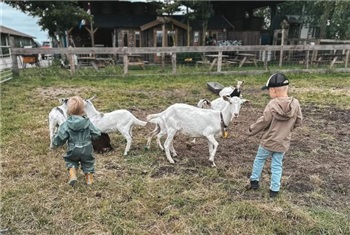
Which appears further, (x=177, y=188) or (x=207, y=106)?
(x=207, y=106)

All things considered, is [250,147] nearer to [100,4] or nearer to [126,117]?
[126,117]

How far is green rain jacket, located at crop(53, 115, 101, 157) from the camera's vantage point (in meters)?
3.19

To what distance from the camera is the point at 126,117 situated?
414 cm

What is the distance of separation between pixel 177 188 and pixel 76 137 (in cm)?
130

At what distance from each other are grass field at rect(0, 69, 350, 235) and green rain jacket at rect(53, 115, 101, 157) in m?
0.44

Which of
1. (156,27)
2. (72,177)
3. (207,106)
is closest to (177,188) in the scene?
(72,177)

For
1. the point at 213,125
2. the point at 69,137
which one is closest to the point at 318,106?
the point at 213,125

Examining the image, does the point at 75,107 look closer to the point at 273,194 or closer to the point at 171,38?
the point at 273,194

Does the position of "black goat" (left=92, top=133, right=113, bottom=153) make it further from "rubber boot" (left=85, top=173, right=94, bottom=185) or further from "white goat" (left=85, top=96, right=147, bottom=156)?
"rubber boot" (left=85, top=173, right=94, bottom=185)

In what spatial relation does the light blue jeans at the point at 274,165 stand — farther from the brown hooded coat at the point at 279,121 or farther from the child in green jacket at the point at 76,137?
the child in green jacket at the point at 76,137

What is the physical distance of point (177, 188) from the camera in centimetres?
333

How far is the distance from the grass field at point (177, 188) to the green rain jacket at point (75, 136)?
437 mm

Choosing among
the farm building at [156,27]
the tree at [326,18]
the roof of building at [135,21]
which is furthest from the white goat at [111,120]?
the tree at [326,18]

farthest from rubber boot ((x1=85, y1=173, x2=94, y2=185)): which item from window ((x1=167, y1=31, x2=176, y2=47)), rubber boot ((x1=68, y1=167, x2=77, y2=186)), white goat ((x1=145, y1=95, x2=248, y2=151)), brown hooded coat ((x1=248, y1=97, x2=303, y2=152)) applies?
window ((x1=167, y1=31, x2=176, y2=47))
